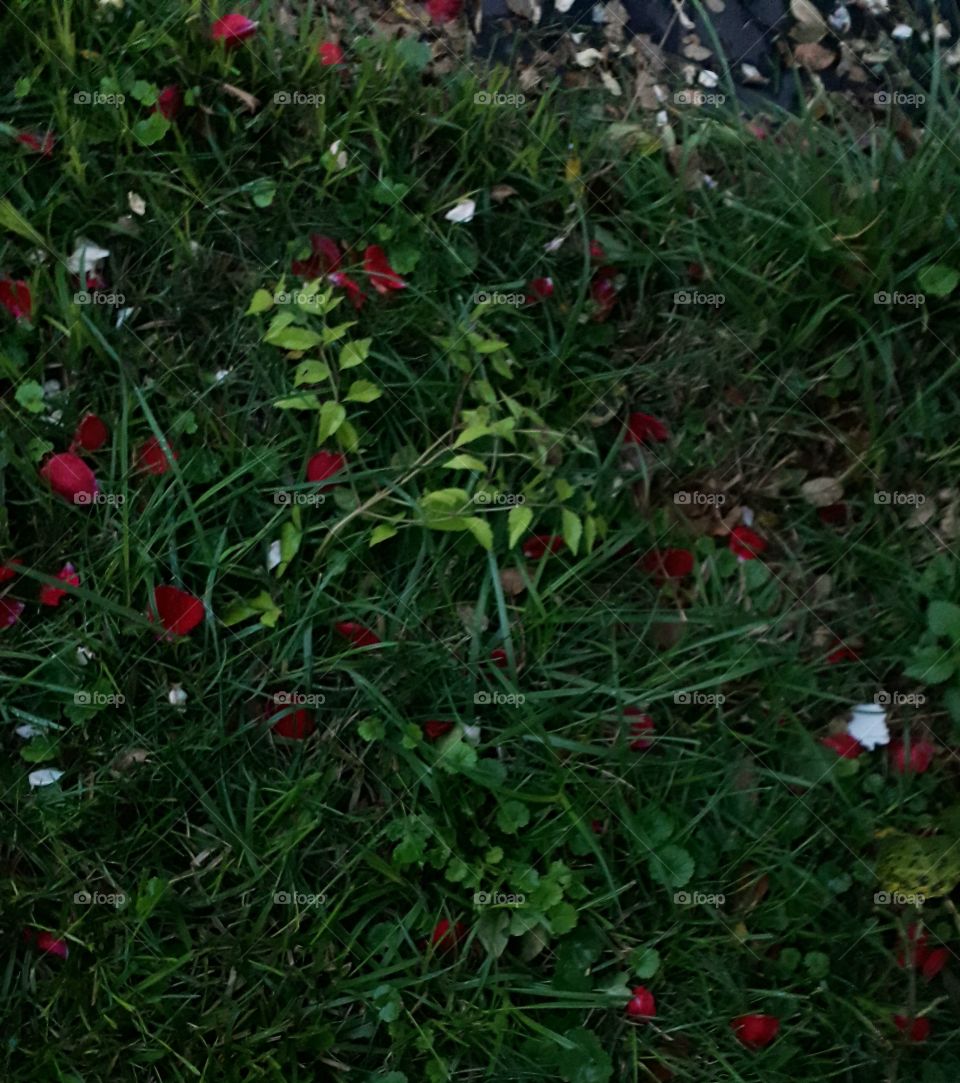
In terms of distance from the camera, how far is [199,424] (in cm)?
251

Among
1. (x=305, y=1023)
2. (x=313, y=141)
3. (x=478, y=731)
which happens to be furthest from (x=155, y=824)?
(x=313, y=141)

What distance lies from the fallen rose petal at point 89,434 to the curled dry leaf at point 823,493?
5.16ft

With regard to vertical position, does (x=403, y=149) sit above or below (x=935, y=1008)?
above

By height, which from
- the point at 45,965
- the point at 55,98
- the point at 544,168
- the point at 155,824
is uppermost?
the point at 55,98

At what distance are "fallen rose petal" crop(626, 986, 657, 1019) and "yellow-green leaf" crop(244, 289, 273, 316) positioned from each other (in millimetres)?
1646

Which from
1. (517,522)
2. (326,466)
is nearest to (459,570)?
(517,522)

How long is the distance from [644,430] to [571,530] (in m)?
0.33

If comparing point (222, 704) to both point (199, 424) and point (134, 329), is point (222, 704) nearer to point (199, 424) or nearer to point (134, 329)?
point (199, 424)

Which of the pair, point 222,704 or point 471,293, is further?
point 471,293

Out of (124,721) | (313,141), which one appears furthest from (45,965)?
(313,141)

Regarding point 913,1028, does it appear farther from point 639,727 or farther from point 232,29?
point 232,29

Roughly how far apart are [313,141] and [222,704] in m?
1.30

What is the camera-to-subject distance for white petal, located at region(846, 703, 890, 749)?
2.44 meters

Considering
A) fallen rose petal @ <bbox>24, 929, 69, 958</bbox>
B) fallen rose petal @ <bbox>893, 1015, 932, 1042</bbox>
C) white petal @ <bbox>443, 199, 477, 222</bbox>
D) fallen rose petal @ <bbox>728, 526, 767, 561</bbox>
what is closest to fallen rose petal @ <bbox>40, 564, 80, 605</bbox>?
fallen rose petal @ <bbox>24, 929, 69, 958</bbox>
